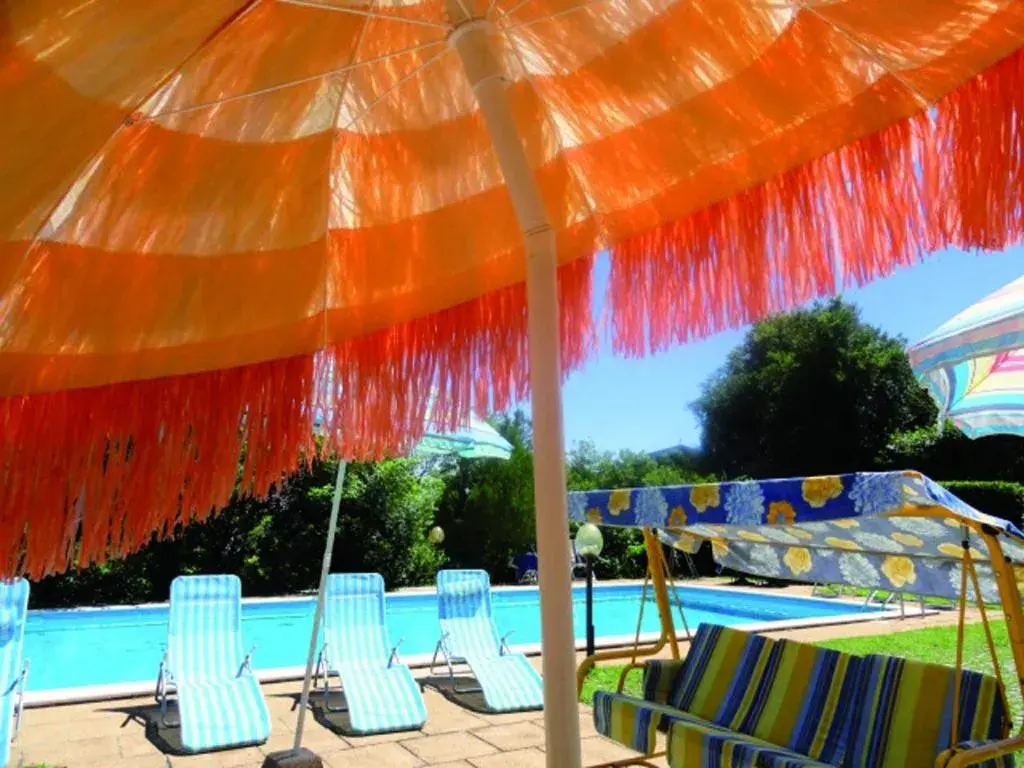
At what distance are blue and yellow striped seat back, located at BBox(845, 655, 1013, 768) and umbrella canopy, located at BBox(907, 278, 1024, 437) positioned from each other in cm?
122

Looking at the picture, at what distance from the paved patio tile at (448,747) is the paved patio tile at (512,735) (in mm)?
75

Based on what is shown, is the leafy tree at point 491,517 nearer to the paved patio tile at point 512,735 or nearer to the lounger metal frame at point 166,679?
the lounger metal frame at point 166,679

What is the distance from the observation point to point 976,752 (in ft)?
7.93

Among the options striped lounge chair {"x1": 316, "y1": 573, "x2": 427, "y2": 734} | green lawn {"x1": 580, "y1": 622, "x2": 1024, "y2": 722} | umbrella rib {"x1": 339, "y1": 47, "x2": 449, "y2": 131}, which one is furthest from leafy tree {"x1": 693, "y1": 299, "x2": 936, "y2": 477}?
umbrella rib {"x1": 339, "y1": 47, "x2": 449, "y2": 131}

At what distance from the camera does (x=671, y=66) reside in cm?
196

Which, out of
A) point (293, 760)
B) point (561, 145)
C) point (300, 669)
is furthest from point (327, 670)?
Answer: point (561, 145)

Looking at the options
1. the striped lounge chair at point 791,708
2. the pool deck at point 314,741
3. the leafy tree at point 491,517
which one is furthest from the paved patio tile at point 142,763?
the leafy tree at point 491,517

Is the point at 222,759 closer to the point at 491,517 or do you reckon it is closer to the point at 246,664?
the point at 246,664

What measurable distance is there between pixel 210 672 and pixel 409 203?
16.2ft

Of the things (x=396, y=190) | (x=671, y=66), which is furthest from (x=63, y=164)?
(x=671, y=66)

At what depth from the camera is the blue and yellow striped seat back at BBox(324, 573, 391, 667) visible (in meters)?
6.51

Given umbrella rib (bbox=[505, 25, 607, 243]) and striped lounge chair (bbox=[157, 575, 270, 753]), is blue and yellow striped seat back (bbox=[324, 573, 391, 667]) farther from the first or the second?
umbrella rib (bbox=[505, 25, 607, 243])

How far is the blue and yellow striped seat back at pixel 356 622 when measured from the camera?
6.51 metres

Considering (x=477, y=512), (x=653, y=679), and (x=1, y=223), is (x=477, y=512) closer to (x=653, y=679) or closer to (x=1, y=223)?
(x=653, y=679)
